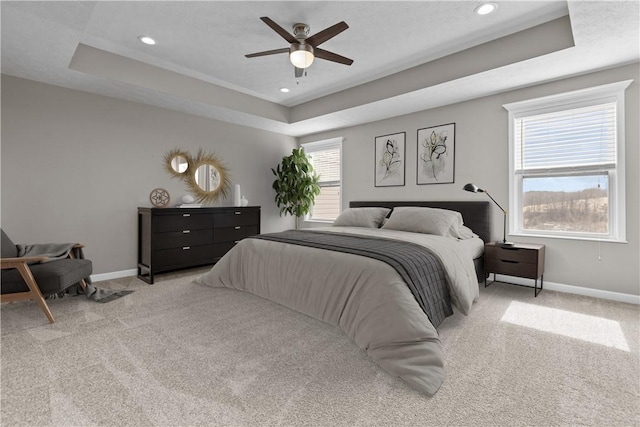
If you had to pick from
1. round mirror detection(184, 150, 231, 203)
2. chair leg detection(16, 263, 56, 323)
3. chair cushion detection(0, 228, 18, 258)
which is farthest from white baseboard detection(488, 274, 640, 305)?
chair cushion detection(0, 228, 18, 258)

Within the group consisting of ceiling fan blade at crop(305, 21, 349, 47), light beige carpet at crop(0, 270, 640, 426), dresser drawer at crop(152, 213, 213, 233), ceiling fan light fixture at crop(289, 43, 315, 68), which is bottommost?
light beige carpet at crop(0, 270, 640, 426)

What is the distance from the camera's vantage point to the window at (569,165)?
10.1ft

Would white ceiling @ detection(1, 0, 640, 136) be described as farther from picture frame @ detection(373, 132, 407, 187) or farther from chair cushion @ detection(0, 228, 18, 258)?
chair cushion @ detection(0, 228, 18, 258)

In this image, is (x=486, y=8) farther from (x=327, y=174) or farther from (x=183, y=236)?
(x=183, y=236)

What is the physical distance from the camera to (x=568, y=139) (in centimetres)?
334

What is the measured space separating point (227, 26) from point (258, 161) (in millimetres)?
2855

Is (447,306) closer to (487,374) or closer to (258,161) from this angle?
(487,374)

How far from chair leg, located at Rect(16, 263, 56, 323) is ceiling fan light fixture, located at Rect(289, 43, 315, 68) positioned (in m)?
2.72

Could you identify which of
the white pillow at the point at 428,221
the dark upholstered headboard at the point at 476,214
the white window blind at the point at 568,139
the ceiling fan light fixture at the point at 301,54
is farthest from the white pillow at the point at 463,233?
the ceiling fan light fixture at the point at 301,54

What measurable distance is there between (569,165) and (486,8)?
6.34 feet

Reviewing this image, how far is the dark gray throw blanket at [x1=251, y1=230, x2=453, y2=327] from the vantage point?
2170 millimetres

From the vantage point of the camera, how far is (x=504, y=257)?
3377 mm

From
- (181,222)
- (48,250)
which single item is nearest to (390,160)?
(181,222)

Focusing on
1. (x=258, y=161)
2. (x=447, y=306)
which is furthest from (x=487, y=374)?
(x=258, y=161)
